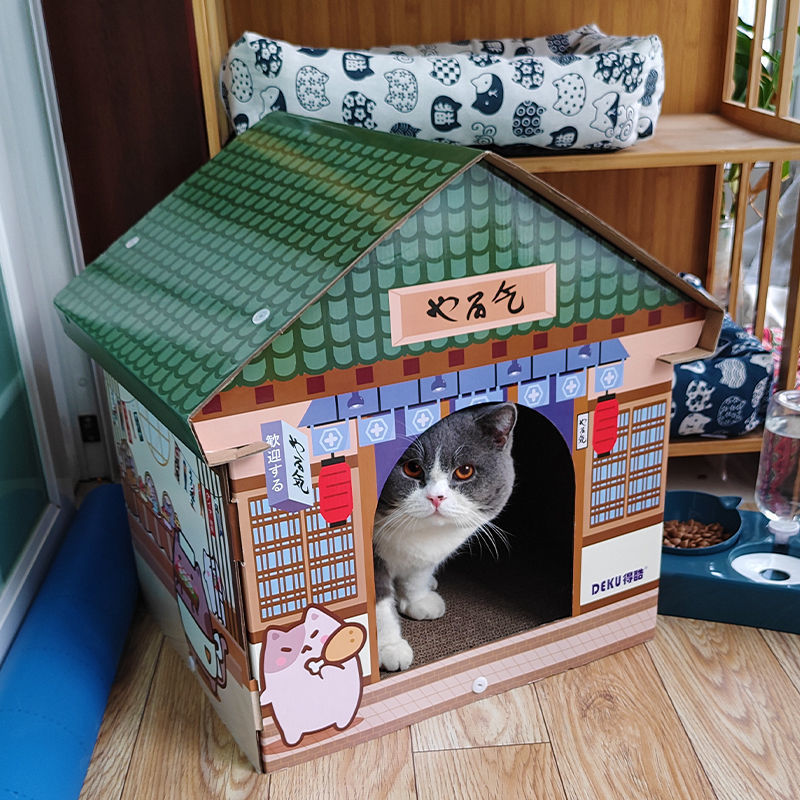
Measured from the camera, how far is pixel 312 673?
0.94 m

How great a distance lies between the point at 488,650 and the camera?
1063 mm

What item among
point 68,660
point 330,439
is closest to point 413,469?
point 330,439

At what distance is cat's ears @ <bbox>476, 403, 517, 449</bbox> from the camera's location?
1.00 meters

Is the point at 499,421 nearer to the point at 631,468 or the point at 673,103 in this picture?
the point at 631,468

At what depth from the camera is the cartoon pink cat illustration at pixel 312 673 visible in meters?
0.92

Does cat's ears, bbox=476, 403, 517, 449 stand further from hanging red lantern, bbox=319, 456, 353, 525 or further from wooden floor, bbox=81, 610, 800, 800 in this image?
wooden floor, bbox=81, 610, 800, 800

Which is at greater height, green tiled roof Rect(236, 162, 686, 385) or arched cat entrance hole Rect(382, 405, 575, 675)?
green tiled roof Rect(236, 162, 686, 385)

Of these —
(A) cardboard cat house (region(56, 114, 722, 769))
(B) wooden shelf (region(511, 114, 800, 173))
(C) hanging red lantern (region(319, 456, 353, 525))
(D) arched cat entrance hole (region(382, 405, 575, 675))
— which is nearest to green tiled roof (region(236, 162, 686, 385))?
(A) cardboard cat house (region(56, 114, 722, 769))

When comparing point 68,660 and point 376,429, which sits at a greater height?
point 376,429

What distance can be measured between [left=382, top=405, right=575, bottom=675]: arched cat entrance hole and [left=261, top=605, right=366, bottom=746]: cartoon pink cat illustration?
115 mm

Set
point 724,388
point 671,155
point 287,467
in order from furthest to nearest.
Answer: point 724,388 → point 671,155 → point 287,467

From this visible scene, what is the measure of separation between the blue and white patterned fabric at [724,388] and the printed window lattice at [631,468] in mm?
375

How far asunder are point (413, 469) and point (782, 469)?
0.57m

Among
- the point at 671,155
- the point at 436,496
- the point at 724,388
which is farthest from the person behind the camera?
the point at 724,388
